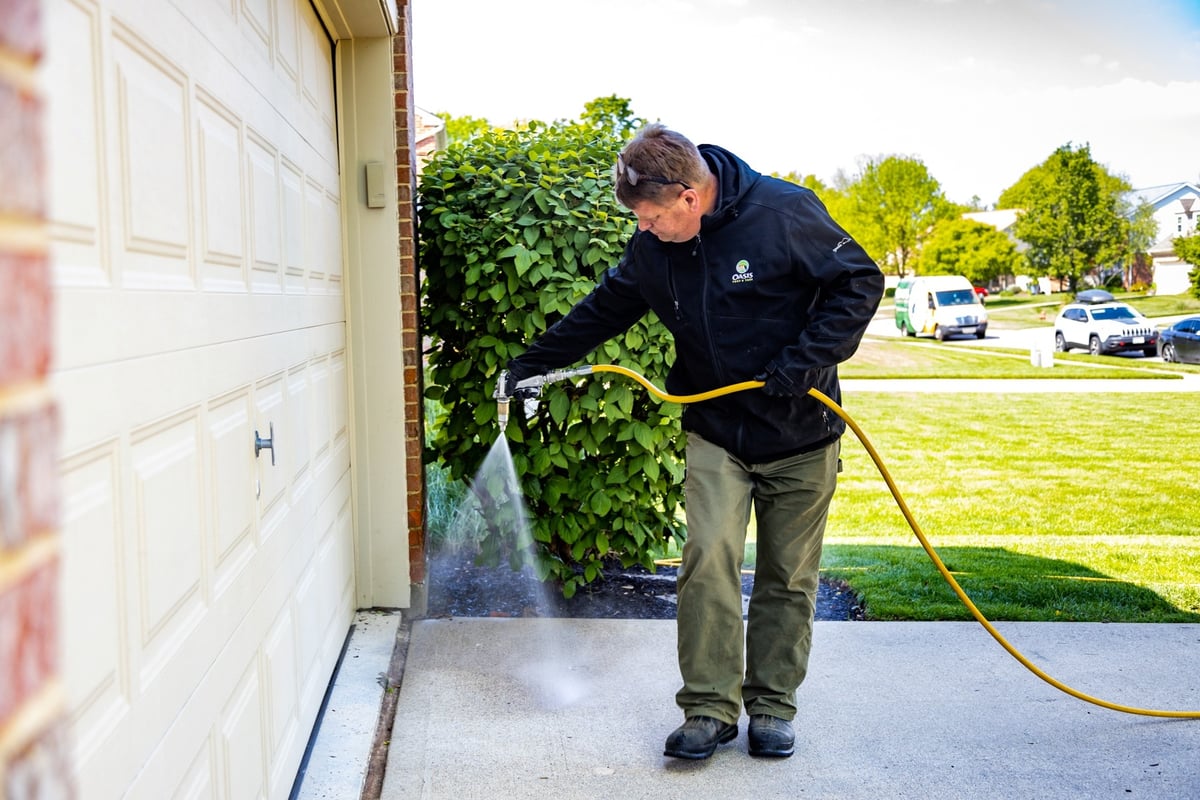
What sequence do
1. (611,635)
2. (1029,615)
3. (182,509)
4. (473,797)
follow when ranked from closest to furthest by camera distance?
(182,509) → (473,797) → (611,635) → (1029,615)

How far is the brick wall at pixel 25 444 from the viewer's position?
0.44m

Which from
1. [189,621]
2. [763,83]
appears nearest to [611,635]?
[189,621]

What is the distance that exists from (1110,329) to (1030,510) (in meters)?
19.2

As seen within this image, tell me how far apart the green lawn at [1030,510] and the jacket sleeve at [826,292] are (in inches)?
85.5

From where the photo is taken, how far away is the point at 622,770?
337 centimetres

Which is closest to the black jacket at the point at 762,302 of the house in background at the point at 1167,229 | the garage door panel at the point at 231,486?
the garage door panel at the point at 231,486

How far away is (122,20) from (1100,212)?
146 feet

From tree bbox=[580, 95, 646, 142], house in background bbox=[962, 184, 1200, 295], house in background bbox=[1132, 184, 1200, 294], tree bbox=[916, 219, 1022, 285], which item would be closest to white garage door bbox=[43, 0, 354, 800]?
tree bbox=[580, 95, 646, 142]

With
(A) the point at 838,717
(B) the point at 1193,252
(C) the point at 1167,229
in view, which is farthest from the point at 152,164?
(C) the point at 1167,229

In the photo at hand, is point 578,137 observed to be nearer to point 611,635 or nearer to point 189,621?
point 611,635

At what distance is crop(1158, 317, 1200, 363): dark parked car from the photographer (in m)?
23.2

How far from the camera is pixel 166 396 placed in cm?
189

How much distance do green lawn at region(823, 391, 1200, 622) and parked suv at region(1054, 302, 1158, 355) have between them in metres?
8.86

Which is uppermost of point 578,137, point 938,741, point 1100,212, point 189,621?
point 1100,212
